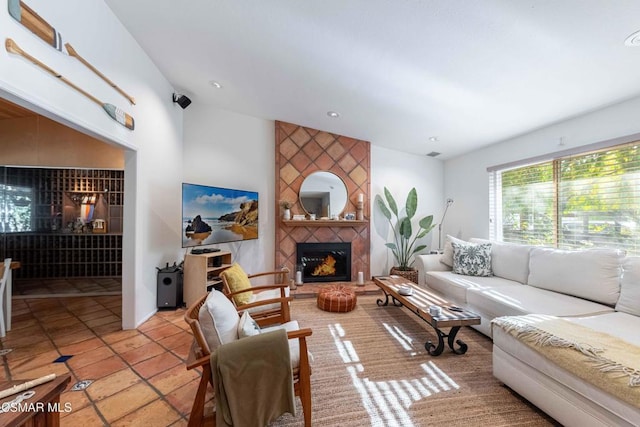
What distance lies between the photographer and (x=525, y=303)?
2262 millimetres

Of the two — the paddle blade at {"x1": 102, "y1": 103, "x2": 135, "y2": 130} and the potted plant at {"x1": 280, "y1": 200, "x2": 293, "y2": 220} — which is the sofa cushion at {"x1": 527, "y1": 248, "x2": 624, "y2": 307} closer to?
the potted plant at {"x1": 280, "y1": 200, "x2": 293, "y2": 220}

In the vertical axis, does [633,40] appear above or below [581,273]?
above

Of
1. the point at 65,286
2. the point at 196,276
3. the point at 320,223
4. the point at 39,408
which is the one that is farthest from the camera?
the point at 320,223

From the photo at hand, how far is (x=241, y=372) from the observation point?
1.27 metres

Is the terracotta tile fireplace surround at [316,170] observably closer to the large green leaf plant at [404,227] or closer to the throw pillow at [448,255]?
the large green leaf plant at [404,227]

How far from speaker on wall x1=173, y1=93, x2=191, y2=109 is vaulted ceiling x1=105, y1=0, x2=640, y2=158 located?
17cm

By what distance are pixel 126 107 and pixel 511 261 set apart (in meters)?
4.87

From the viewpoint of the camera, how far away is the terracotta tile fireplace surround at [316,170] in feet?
14.3

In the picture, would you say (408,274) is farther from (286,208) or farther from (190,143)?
(190,143)

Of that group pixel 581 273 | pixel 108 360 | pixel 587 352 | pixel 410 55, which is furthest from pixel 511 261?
pixel 108 360

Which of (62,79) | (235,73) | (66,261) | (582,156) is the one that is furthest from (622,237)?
(66,261)

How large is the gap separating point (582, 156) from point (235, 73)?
14.1ft

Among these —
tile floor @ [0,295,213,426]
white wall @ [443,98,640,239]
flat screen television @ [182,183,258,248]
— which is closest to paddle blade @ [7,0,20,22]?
flat screen television @ [182,183,258,248]

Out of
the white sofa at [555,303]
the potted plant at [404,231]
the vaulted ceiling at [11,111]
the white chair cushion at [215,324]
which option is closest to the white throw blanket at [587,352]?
the white sofa at [555,303]
